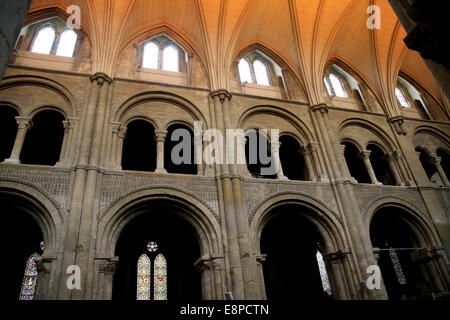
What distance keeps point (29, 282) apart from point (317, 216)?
1081 centimetres

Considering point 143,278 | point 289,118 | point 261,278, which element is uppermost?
point 289,118

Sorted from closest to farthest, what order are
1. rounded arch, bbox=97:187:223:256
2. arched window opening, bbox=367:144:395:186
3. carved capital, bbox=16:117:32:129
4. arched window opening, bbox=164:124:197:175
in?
rounded arch, bbox=97:187:223:256 < carved capital, bbox=16:117:32:129 < arched window opening, bbox=164:124:197:175 < arched window opening, bbox=367:144:395:186

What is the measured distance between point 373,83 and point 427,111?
3.76 meters

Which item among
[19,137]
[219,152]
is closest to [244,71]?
[219,152]

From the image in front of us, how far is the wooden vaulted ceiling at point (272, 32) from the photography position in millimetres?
13281

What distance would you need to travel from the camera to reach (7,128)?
12.7 m

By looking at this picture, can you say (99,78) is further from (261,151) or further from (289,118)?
(289,118)

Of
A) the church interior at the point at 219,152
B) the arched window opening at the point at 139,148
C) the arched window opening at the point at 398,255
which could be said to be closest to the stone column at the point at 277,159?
the church interior at the point at 219,152

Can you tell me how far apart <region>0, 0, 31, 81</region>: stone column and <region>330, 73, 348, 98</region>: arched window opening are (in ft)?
51.6

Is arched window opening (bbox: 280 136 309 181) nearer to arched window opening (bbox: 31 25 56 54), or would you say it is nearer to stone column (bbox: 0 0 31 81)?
arched window opening (bbox: 31 25 56 54)

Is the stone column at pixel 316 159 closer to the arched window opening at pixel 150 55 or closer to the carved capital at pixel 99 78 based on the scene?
the arched window opening at pixel 150 55

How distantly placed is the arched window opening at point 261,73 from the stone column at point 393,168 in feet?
21.2

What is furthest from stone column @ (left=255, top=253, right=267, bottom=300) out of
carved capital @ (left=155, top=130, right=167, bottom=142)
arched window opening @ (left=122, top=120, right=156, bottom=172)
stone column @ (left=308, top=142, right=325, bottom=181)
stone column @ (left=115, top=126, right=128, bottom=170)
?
arched window opening @ (left=122, top=120, right=156, bottom=172)

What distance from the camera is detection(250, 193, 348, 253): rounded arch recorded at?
35.8 feet
